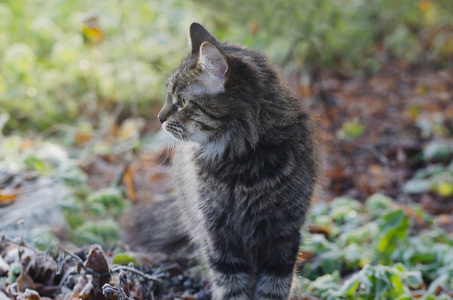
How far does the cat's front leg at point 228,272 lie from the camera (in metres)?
2.64

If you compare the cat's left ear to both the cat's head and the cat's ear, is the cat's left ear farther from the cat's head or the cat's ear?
the cat's ear

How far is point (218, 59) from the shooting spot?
7.88 feet

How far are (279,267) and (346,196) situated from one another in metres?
2.41

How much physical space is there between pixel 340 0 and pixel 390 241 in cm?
368

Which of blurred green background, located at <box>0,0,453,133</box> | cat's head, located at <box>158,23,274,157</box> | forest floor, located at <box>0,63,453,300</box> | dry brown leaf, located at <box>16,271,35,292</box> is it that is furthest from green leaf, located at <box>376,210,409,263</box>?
blurred green background, located at <box>0,0,453,133</box>

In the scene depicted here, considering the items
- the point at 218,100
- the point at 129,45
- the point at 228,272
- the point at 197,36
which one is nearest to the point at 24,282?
the point at 228,272

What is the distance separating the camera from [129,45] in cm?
585

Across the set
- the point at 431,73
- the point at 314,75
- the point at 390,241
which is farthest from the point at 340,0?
the point at 390,241

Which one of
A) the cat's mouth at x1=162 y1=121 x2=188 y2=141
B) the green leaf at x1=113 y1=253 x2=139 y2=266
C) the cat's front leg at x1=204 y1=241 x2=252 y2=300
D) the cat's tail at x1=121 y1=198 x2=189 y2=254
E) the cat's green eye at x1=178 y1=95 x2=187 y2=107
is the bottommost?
the cat's tail at x1=121 y1=198 x2=189 y2=254

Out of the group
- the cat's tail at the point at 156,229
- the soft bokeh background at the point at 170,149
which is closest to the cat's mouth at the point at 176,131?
the soft bokeh background at the point at 170,149

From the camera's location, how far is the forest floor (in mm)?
2642

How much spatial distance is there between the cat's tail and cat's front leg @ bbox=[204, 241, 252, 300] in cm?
71

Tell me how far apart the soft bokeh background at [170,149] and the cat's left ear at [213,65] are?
0.60 meters

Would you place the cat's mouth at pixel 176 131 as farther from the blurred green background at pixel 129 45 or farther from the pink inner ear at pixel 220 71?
the blurred green background at pixel 129 45
